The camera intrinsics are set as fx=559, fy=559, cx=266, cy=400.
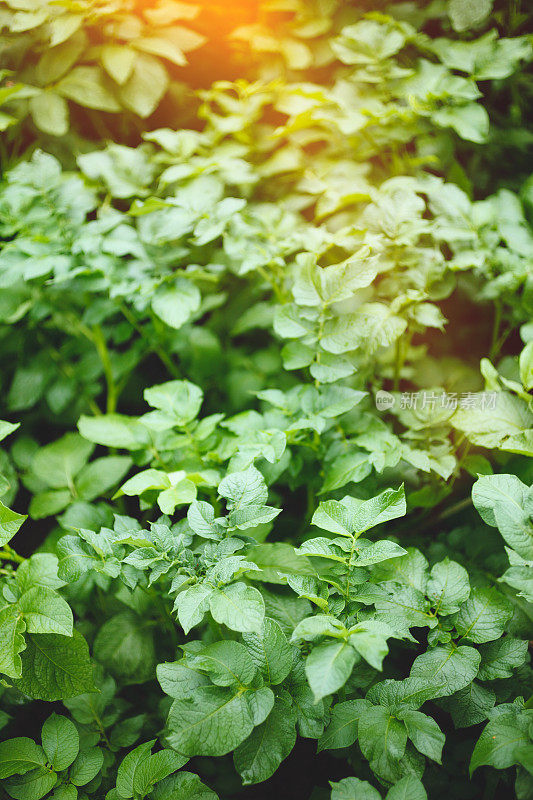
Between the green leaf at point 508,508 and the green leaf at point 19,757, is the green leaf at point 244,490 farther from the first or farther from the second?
the green leaf at point 19,757

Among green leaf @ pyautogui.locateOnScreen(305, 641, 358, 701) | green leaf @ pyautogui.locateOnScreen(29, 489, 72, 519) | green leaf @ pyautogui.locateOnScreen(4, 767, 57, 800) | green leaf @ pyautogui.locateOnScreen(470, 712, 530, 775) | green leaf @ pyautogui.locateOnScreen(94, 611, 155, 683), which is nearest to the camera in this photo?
green leaf @ pyautogui.locateOnScreen(305, 641, 358, 701)

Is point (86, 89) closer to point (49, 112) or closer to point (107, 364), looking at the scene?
point (49, 112)

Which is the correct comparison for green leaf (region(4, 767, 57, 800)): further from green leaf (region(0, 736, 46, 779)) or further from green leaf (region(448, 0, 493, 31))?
green leaf (region(448, 0, 493, 31))

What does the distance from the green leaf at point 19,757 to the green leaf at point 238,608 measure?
452 mm

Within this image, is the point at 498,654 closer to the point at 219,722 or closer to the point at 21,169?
the point at 219,722

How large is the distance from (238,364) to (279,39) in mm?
1036

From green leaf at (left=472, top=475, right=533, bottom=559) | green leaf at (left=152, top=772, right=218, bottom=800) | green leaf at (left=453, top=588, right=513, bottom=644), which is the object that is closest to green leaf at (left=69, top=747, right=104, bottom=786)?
green leaf at (left=152, top=772, right=218, bottom=800)

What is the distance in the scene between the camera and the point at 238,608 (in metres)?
0.81

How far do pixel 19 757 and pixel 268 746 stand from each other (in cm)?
44

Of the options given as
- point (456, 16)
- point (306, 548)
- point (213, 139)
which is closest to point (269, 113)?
point (213, 139)

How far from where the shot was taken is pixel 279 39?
1.74 m

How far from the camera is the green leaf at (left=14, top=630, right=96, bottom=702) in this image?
0.97m

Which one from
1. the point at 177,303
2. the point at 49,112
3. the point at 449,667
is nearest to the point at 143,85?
the point at 49,112

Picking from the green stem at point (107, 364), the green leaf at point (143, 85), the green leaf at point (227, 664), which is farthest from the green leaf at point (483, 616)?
the green leaf at point (143, 85)
